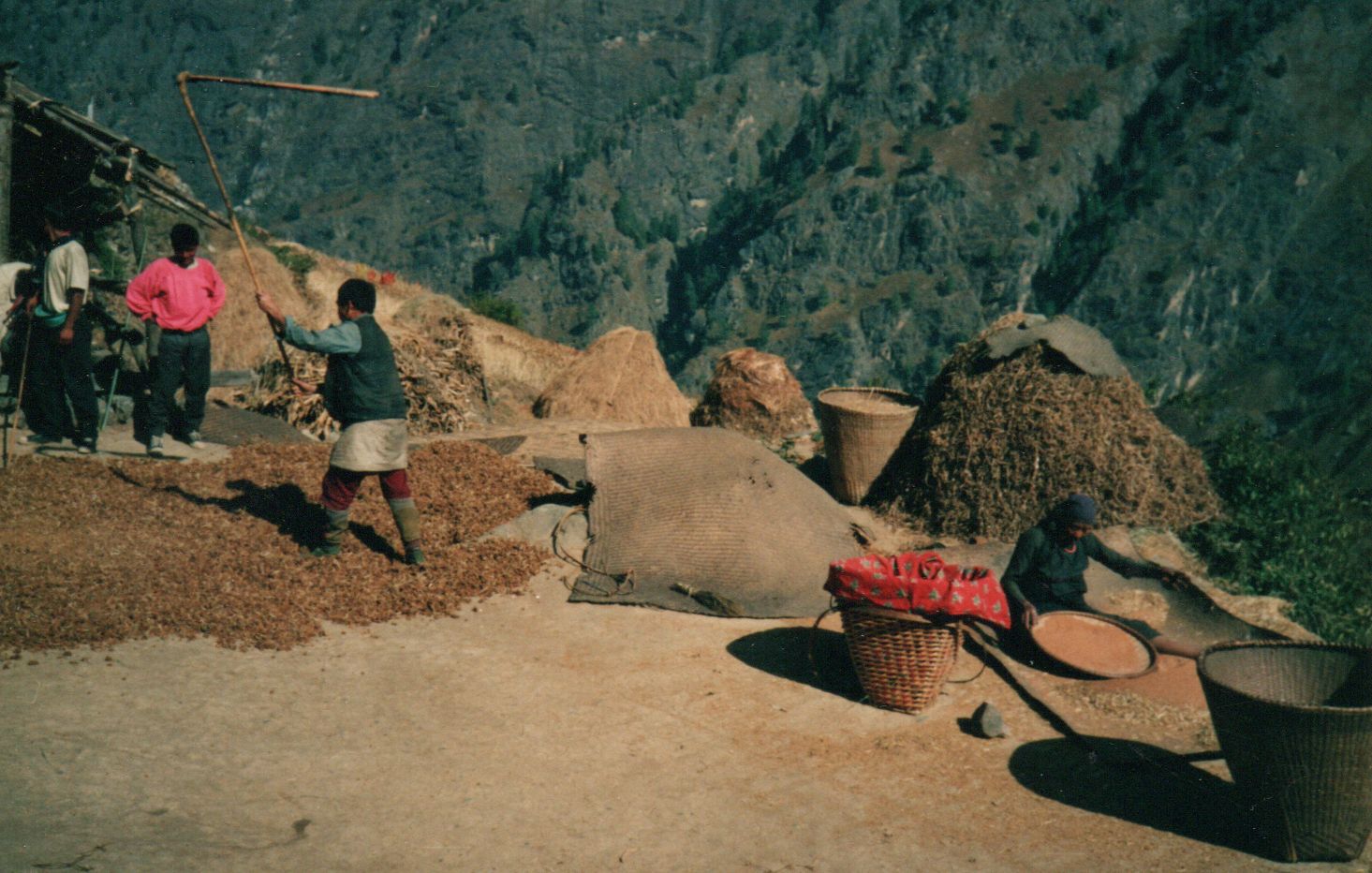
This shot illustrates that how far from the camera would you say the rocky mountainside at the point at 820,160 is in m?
112

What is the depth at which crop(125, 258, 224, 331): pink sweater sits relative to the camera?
855 cm

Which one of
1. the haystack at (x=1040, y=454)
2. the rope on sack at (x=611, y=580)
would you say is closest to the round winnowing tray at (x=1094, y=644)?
the rope on sack at (x=611, y=580)

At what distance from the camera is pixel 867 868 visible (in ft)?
14.2

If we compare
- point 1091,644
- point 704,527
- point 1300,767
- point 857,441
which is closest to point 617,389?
point 857,441

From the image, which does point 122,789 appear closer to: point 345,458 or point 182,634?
point 182,634

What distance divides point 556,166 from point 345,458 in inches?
5632

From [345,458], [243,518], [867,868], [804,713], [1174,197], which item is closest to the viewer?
[867,868]

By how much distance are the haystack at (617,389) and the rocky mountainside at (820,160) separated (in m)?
89.7

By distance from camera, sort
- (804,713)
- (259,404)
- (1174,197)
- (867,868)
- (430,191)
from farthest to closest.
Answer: (430,191) < (1174,197) < (259,404) < (804,713) < (867,868)

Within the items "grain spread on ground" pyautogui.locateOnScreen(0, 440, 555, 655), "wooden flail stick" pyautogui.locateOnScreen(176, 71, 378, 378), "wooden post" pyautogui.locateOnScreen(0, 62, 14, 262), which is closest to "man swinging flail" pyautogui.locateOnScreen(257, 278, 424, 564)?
"wooden flail stick" pyautogui.locateOnScreen(176, 71, 378, 378)

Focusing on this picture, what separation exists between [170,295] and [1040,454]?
747 centimetres

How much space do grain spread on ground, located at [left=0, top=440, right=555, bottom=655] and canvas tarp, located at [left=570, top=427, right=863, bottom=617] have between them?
659mm

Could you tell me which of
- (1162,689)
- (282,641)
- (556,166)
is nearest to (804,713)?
(1162,689)

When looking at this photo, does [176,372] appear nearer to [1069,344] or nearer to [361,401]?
[361,401]
